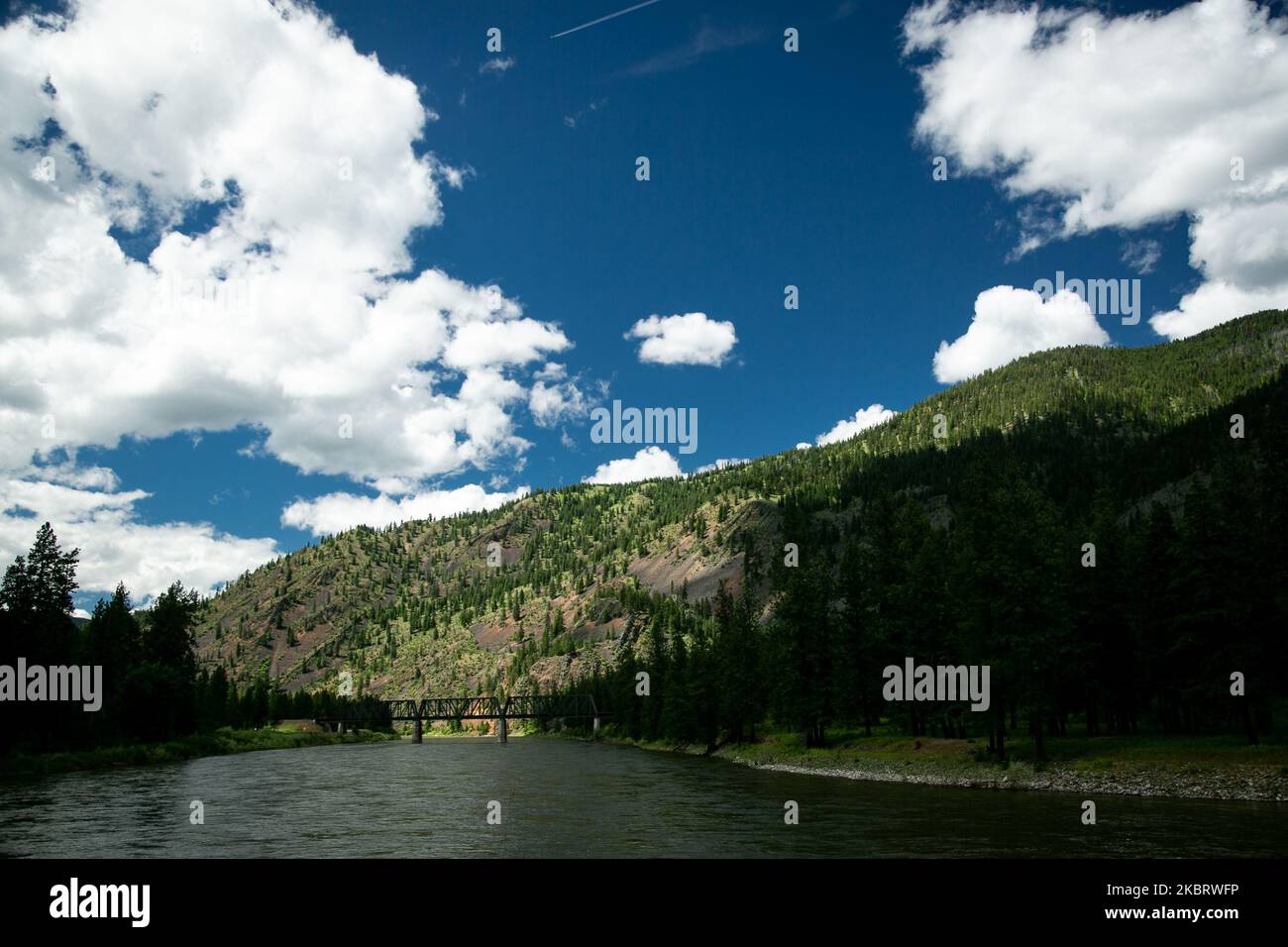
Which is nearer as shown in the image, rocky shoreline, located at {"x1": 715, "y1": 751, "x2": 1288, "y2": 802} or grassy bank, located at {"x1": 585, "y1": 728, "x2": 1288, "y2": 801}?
rocky shoreline, located at {"x1": 715, "y1": 751, "x2": 1288, "y2": 802}

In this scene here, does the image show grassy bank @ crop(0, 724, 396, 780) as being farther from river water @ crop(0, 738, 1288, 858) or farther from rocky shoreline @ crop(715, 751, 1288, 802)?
rocky shoreline @ crop(715, 751, 1288, 802)

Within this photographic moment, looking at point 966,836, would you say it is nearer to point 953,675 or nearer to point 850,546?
point 953,675

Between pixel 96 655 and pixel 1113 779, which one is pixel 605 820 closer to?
pixel 1113 779

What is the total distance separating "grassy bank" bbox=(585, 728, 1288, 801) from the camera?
1781 inches

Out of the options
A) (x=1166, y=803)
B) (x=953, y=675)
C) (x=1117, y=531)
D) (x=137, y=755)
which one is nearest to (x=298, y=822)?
(x=1166, y=803)

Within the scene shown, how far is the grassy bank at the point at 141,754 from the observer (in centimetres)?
7200

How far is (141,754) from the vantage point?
3573 inches

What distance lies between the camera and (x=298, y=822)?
43438 mm

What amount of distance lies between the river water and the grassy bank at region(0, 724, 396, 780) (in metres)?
5.00
